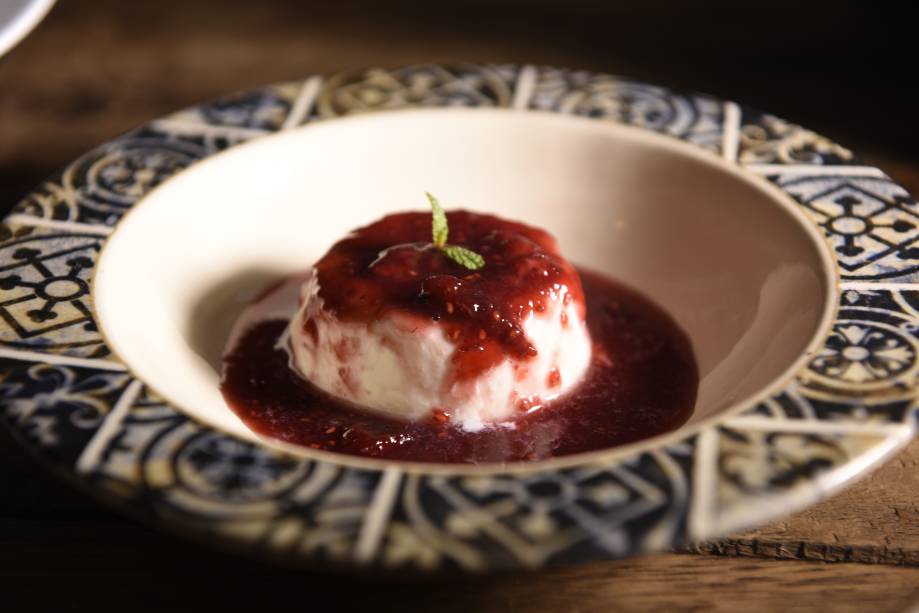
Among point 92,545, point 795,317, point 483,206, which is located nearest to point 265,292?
point 483,206

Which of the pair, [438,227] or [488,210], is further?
[488,210]

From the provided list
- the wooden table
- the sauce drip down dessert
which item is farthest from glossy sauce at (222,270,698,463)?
the wooden table

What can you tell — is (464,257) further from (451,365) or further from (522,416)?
(522,416)

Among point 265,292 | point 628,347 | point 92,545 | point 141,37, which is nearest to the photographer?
point 92,545

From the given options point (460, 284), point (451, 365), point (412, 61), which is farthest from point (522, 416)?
point (412, 61)

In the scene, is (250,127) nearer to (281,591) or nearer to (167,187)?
(167,187)

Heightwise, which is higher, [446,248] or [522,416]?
[446,248]
